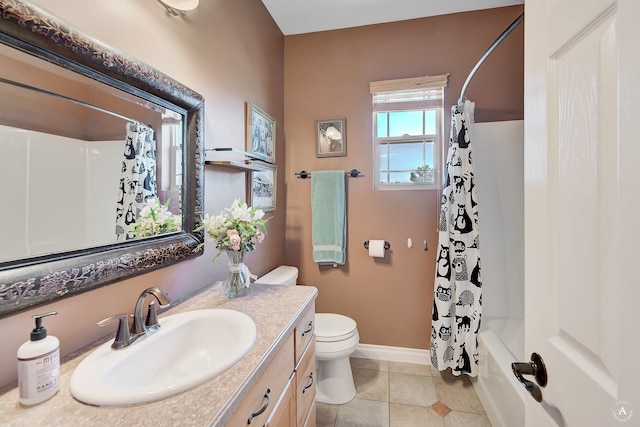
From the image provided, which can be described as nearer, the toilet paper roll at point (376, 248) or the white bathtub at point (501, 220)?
the white bathtub at point (501, 220)

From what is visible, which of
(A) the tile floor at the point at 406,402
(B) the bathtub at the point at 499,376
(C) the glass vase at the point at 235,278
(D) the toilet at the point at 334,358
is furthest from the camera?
(D) the toilet at the point at 334,358

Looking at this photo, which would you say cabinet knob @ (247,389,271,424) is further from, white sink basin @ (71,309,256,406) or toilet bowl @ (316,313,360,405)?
toilet bowl @ (316,313,360,405)

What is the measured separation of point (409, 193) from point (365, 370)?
147 centimetres

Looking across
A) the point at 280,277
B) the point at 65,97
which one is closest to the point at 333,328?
the point at 280,277

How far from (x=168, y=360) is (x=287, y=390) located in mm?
441

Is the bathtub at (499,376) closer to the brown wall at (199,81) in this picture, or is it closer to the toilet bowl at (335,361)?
the toilet bowl at (335,361)

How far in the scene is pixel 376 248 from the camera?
7.13ft

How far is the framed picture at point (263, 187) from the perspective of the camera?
6.09 ft

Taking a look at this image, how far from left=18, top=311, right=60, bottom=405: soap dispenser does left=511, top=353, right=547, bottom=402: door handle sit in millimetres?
1081

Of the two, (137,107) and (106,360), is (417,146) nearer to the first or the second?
(137,107)

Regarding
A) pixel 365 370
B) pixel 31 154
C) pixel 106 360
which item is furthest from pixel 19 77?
pixel 365 370

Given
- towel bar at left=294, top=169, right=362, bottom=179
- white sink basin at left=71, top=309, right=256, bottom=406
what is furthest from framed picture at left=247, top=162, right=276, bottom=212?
white sink basin at left=71, top=309, right=256, bottom=406

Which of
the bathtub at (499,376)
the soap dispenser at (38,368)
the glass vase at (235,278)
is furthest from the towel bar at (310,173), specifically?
the soap dispenser at (38,368)

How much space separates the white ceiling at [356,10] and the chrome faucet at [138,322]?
2.19 metres
